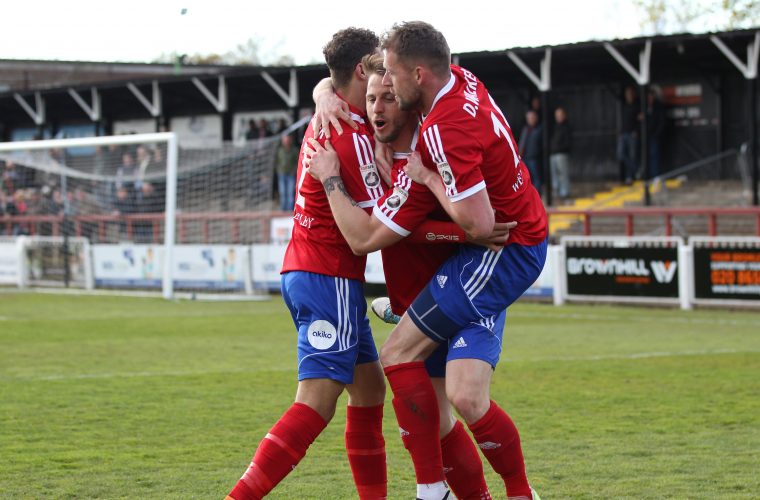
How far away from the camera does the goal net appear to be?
76.9 feet

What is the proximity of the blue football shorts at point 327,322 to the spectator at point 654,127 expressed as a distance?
70.7ft

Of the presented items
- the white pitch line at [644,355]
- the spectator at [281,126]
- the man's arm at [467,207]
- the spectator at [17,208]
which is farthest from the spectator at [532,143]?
the man's arm at [467,207]

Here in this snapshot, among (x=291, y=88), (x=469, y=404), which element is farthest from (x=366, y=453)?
(x=291, y=88)

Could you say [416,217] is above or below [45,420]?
above

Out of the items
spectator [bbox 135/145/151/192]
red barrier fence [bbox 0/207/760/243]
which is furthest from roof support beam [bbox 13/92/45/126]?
spectator [bbox 135/145/151/192]

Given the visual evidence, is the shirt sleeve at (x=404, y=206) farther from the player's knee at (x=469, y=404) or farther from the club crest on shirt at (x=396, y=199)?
the player's knee at (x=469, y=404)

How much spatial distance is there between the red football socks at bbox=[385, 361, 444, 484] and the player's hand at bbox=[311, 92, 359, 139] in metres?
1.03

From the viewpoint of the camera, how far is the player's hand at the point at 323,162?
5051 mm

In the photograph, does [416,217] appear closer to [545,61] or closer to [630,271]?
→ [630,271]

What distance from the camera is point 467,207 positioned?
476 centimetres

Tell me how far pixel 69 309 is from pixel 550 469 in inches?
559

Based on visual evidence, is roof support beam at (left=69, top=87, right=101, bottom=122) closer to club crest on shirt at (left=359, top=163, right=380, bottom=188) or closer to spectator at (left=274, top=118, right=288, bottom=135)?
spectator at (left=274, top=118, right=288, bottom=135)

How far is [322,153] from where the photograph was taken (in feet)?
16.8

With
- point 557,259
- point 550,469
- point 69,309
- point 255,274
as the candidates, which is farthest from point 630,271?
point 550,469
